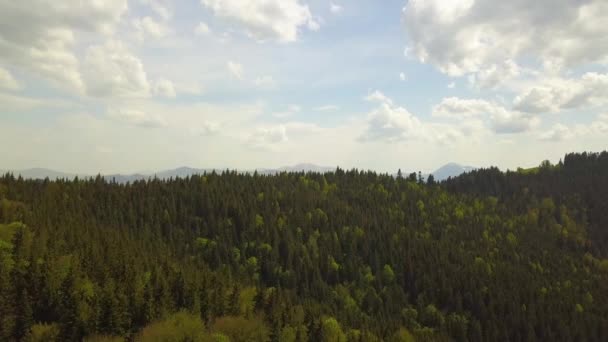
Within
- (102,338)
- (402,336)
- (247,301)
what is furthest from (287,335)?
(402,336)

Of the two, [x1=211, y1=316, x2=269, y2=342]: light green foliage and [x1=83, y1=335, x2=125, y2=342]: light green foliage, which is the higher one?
[x1=83, y1=335, x2=125, y2=342]: light green foliage

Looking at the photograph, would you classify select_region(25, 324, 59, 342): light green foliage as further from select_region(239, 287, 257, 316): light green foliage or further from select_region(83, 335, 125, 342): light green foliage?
select_region(239, 287, 257, 316): light green foliage

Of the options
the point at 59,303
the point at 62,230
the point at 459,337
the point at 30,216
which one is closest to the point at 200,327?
the point at 59,303

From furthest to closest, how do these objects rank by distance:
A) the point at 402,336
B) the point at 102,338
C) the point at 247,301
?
the point at 402,336, the point at 247,301, the point at 102,338

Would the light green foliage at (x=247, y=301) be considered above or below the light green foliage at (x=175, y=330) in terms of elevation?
below

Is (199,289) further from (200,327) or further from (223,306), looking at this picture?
(200,327)

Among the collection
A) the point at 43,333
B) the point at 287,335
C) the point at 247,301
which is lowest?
the point at 287,335

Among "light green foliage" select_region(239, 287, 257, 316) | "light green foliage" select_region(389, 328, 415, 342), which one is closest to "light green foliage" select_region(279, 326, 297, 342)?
"light green foliage" select_region(239, 287, 257, 316)

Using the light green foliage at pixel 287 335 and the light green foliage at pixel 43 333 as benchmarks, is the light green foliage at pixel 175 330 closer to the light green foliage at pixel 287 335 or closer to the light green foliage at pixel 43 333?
the light green foliage at pixel 43 333

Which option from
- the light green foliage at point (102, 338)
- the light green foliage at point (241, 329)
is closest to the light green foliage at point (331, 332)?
the light green foliage at point (241, 329)

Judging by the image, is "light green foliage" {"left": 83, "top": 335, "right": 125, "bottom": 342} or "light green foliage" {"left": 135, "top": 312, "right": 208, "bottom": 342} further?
"light green foliage" {"left": 135, "top": 312, "right": 208, "bottom": 342}

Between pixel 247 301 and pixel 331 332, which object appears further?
pixel 247 301

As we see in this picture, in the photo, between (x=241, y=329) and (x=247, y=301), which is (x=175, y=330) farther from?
(x=247, y=301)
